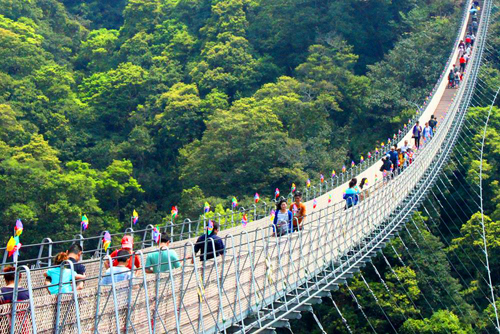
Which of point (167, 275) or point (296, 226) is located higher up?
point (296, 226)

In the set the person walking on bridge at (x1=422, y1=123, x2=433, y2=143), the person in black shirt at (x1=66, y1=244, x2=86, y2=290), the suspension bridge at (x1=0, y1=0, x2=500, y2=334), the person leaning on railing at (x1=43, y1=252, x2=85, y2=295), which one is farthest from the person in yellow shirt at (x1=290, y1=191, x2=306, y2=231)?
the person walking on bridge at (x1=422, y1=123, x2=433, y2=143)

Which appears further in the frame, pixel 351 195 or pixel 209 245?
pixel 351 195

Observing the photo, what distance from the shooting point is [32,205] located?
90.2 ft

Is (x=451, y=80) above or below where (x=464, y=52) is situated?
below

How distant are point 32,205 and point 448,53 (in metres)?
17.5

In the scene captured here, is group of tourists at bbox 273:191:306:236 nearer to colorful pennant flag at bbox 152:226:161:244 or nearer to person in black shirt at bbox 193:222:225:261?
colorful pennant flag at bbox 152:226:161:244

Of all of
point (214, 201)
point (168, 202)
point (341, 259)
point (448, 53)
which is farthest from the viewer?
point (448, 53)

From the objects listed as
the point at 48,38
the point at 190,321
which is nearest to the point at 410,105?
the point at 48,38

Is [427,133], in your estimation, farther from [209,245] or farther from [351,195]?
[209,245]

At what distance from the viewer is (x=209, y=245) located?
31.5 feet

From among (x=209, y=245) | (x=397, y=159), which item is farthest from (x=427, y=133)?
(x=209, y=245)

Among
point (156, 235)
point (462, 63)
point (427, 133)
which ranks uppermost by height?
point (462, 63)

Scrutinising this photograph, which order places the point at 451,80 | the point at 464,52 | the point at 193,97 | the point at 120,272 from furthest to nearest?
the point at 193,97, the point at 464,52, the point at 451,80, the point at 120,272

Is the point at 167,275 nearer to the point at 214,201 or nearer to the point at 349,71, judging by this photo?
the point at 214,201
